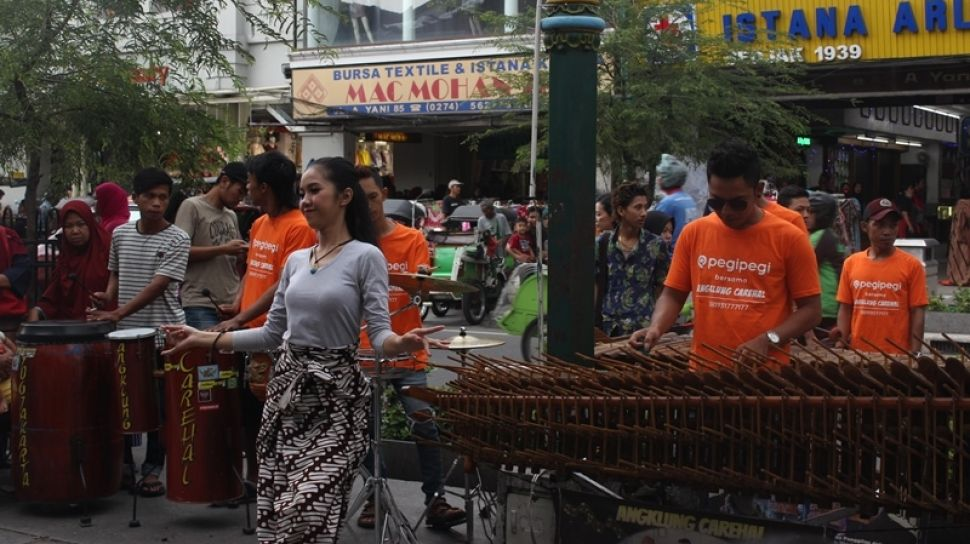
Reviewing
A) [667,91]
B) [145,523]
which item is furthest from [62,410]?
[667,91]

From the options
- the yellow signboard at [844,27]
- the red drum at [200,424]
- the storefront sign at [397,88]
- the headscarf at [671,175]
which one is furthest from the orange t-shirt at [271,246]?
the storefront sign at [397,88]

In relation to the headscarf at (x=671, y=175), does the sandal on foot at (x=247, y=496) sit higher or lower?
lower

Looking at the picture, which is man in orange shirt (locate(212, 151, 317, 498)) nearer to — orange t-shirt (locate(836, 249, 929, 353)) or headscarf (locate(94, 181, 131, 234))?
headscarf (locate(94, 181, 131, 234))

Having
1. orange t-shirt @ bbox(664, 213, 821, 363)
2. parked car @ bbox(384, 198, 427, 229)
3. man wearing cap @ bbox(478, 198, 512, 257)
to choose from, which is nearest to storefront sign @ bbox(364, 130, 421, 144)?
parked car @ bbox(384, 198, 427, 229)

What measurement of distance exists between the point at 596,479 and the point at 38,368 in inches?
144

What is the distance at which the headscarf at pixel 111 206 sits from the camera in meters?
8.39

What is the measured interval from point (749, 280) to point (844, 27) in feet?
56.2

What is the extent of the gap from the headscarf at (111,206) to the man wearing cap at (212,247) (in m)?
0.60

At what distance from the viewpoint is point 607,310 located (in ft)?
25.5

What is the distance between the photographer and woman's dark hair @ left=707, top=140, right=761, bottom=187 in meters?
4.86

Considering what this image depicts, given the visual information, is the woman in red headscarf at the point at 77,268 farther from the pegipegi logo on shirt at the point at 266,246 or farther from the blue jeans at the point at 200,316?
the pegipegi logo on shirt at the point at 266,246

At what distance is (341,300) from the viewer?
4.78m

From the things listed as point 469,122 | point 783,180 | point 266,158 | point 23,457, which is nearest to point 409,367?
point 266,158

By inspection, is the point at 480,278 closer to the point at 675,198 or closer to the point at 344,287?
the point at 675,198
